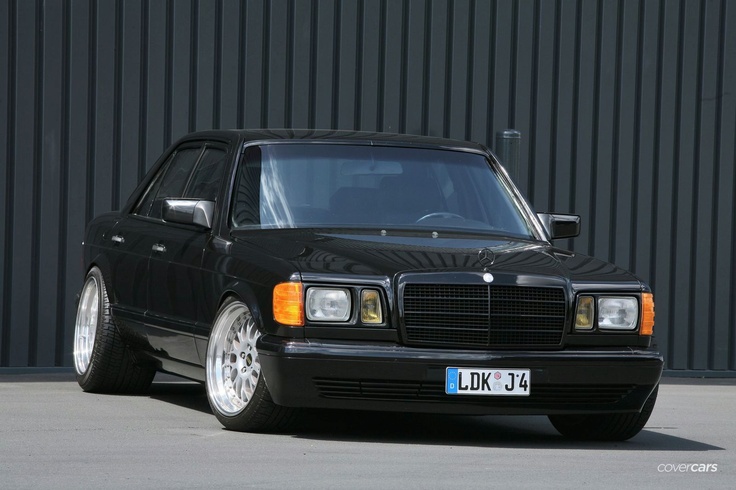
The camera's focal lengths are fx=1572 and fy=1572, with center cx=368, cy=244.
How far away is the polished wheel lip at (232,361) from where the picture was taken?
25.5 ft

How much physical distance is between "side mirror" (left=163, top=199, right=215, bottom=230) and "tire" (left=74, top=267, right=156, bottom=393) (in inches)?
51.3

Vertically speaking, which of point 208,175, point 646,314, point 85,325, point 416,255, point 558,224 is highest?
point 208,175

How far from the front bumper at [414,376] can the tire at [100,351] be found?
7.59 ft

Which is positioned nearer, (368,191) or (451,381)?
(451,381)

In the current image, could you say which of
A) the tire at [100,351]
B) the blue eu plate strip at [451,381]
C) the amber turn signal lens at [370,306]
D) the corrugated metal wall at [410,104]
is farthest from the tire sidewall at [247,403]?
the corrugated metal wall at [410,104]

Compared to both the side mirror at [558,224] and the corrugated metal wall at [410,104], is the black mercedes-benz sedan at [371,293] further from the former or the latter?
the corrugated metal wall at [410,104]

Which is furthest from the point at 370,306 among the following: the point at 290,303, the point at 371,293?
the point at 290,303

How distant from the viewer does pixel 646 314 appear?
311 inches

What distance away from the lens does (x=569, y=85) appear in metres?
13.8

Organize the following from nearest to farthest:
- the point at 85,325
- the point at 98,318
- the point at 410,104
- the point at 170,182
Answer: the point at 170,182 < the point at 98,318 < the point at 85,325 < the point at 410,104

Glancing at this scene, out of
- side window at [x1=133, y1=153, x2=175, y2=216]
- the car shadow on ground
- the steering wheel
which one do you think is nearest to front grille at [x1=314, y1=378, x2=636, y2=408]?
the car shadow on ground

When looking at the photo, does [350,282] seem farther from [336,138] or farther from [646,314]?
[336,138]

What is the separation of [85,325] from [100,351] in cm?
57

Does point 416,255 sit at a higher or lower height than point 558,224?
lower
